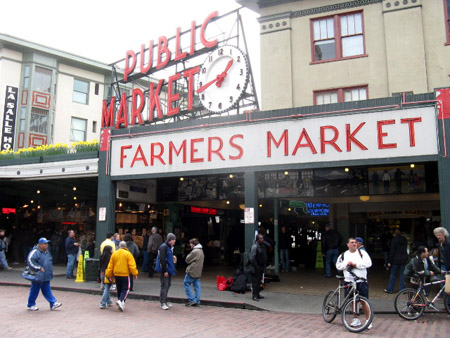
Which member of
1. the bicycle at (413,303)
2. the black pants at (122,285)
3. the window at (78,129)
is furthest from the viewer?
the window at (78,129)

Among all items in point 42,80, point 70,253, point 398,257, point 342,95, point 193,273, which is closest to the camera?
point 193,273

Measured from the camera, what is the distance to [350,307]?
8828mm

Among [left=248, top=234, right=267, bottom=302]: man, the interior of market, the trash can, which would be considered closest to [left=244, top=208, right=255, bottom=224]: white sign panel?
[left=248, top=234, right=267, bottom=302]: man

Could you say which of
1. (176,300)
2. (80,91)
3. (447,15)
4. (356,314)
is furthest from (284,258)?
(80,91)

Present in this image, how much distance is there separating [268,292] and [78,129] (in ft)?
95.2

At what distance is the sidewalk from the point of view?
1120 cm

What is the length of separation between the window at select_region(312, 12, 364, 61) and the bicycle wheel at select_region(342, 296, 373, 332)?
11.3m

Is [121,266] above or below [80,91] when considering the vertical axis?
below

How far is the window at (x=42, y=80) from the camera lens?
34.5 meters

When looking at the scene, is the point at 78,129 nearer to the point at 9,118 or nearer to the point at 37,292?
the point at 9,118

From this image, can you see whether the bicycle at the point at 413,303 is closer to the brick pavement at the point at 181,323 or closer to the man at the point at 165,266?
the brick pavement at the point at 181,323

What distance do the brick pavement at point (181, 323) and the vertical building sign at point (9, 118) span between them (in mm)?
23309

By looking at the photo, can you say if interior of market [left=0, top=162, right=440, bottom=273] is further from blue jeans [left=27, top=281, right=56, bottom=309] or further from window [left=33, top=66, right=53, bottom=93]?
window [left=33, top=66, right=53, bottom=93]

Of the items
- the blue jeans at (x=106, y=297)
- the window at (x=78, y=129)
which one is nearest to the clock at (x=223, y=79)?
the blue jeans at (x=106, y=297)
